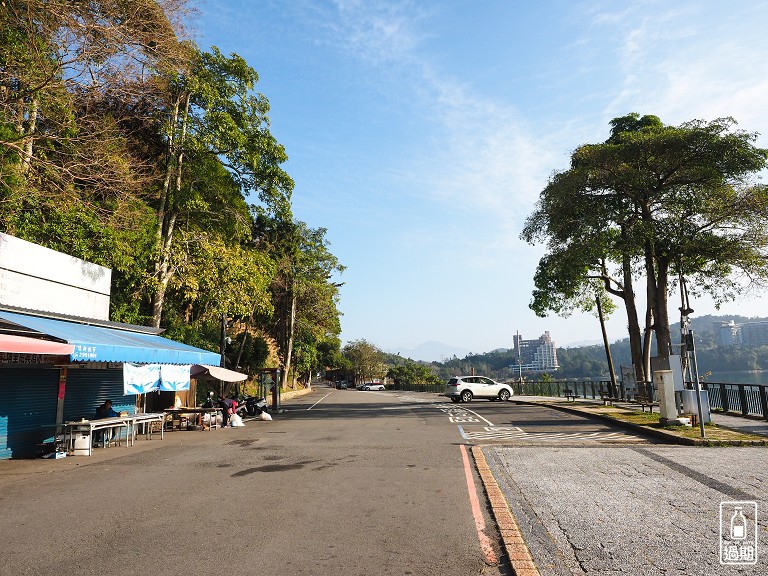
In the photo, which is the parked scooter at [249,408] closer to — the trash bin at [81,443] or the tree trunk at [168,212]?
the tree trunk at [168,212]

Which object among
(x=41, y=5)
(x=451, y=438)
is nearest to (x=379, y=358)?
(x=451, y=438)

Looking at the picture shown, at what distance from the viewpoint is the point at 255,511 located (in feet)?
21.1

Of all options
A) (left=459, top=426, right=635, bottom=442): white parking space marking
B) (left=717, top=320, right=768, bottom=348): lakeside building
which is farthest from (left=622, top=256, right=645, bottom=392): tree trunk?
(left=717, top=320, right=768, bottom=348): lakeside building

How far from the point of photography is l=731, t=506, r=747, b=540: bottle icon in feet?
16.8

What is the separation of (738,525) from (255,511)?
18.8 ft

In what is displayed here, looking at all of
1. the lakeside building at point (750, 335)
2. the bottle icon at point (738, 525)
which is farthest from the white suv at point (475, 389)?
the lakeside building at point (750, 335)

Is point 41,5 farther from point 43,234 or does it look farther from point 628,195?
point 628,195

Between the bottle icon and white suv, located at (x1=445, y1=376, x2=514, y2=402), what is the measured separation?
85.0ft

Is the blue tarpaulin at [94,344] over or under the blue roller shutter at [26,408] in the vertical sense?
over

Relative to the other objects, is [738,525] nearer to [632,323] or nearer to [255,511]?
[255,511]

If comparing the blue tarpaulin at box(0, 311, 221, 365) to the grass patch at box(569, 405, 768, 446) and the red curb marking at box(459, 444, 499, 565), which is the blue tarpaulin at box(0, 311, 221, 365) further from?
the grass patch at box(569, 405, 768, 446)

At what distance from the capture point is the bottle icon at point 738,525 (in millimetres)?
5121

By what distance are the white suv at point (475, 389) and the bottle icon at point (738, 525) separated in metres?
25.9

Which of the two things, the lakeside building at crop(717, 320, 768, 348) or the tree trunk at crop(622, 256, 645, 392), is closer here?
the tree trunk at crop(622, 256, 645, 392)
